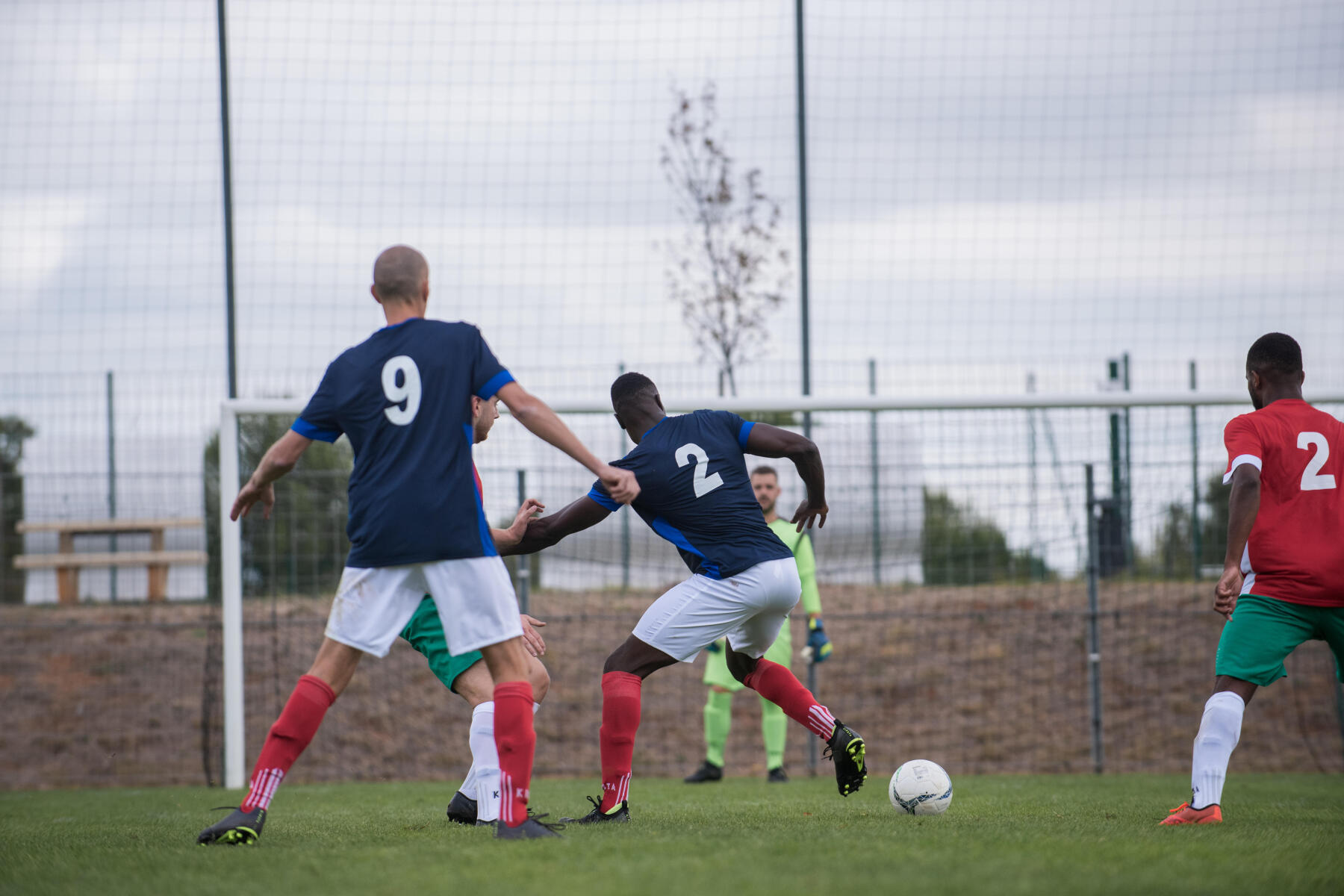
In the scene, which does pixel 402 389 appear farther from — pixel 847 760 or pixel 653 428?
pixel 847 760

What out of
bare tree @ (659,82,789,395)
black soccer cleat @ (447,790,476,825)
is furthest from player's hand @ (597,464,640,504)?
bare tree @ (659,82,789,395)

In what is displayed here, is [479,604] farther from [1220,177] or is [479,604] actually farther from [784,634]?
[1220,177]

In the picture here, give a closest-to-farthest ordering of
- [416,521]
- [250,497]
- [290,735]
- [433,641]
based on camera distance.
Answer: [416,521] → [290,735] → [250,497] → [433,641]

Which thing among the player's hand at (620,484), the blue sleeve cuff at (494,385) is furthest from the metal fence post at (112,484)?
the player's hand at (620,484)

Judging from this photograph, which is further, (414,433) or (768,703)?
(768,703)

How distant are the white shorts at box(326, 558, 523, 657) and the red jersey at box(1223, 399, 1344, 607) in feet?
10.0

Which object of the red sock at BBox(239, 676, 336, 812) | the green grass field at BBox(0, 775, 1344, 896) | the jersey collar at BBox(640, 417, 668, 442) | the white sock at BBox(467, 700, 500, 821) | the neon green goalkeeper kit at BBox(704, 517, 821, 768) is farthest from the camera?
the neon green goalkeeper kit at BBox(704, 517, 821, 768)

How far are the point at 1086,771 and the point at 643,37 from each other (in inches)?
308

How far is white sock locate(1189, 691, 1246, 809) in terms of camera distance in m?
4.59

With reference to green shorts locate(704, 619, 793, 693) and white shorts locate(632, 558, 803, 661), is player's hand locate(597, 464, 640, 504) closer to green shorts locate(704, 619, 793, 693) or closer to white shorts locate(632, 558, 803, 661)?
white shorts locate(632, 558, 803, 661)

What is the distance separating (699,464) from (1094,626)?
19.6ft

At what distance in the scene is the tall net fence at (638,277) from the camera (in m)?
9.84

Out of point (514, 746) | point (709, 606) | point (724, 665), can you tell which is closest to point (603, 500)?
point (709, 606)

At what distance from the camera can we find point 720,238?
11.1 meters
